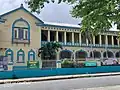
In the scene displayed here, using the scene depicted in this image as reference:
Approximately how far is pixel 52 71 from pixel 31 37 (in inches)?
536

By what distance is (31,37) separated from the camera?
45.9 m

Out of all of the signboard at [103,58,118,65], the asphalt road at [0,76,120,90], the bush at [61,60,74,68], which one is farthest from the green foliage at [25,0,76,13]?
the signboard at [103,58,118,65]

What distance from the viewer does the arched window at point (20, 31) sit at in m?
44.2

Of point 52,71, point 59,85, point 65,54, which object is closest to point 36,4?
point 59,85

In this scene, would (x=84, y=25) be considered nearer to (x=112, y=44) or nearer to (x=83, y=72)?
(x=83, y=72)

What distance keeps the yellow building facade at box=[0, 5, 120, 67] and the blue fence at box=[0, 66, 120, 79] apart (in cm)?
551

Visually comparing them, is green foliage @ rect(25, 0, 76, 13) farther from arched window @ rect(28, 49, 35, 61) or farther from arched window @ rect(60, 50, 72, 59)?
arched window @ rect(60, 50, 72, 59)

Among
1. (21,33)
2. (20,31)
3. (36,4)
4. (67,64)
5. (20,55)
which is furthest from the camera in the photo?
(21,33)

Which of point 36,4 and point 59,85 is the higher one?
point 36,4

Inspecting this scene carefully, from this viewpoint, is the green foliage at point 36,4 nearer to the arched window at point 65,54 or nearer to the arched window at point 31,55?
the arched window at point 31,55

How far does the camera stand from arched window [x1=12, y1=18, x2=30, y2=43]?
145ft

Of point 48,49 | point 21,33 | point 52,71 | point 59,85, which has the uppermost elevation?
point 21,33

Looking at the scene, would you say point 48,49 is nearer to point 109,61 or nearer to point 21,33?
point 21,33

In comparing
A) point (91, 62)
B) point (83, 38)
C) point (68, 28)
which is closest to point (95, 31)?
point (91, 62)
